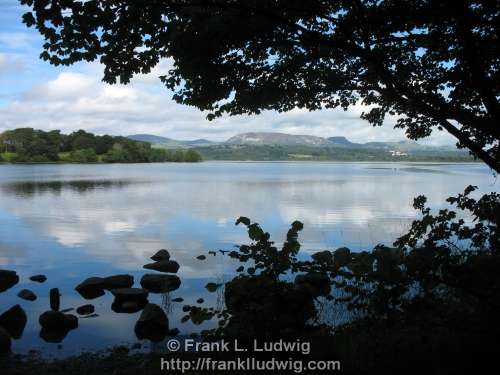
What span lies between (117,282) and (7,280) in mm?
4744

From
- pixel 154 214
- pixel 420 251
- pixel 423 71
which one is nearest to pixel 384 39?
pixel 423 71

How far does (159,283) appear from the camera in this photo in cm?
1678

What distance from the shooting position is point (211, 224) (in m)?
35.1

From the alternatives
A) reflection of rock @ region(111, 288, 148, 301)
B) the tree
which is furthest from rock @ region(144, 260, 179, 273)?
the tree

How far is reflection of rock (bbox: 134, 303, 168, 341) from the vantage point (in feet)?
40.3

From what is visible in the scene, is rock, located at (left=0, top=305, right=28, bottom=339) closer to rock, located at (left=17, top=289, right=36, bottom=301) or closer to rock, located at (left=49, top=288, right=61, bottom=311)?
rock, located at (left=49, top=288, right=61, bottom=311)

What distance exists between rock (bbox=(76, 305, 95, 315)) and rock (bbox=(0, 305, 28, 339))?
5.69 ft

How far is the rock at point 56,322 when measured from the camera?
12750 mm

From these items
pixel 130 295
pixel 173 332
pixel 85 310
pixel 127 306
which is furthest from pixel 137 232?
pixel 173 332

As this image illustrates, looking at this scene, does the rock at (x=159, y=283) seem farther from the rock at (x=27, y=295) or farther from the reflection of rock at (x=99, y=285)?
the rock at (x=27, y=295)

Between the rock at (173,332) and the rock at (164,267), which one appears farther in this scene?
the rock at (164,267)

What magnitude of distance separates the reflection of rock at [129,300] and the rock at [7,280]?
5.15 metres

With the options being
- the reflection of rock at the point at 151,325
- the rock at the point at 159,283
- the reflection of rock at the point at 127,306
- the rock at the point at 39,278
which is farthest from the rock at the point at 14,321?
the rock at the point at 39,278

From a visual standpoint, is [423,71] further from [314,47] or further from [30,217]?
[30,217]
